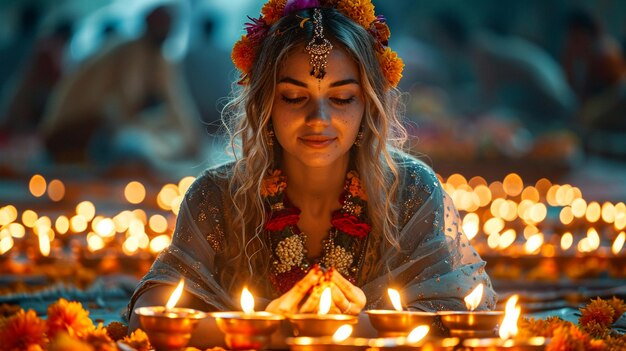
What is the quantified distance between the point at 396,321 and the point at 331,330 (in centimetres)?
17

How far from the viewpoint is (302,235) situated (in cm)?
381

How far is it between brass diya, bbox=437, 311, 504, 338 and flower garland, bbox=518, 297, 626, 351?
137mm

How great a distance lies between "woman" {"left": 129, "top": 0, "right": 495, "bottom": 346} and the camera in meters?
3.59

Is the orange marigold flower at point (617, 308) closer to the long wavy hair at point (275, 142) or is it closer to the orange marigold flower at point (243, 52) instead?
the long wavy hair at point (275, 142)

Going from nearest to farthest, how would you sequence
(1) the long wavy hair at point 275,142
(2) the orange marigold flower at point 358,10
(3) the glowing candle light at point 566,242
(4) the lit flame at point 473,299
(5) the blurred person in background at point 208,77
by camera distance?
(4) the lit flame at point 473,299
(1) the long wavy hair at point 275,142
(2) the orange marigold flower at point 358,10
(3) the glowing candle light at point 566,242
(5) the blurred person in background at point 208,77


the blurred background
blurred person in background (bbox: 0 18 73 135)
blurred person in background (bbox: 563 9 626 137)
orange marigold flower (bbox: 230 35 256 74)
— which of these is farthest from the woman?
blurred person in background (bbox: 0 18 73 135)

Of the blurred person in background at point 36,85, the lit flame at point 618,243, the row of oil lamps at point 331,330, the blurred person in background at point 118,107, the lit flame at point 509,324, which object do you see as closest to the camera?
the row of oil lamps at point 331,330

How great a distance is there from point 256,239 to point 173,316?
1208mm

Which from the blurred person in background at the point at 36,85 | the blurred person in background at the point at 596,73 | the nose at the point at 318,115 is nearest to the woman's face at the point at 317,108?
the nose at the point at 318,115

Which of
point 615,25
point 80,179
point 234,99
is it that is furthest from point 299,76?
point 615,25

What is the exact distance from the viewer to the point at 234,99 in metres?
3.91

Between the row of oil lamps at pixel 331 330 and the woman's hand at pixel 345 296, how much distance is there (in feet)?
0.47

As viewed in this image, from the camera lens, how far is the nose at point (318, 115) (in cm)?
351

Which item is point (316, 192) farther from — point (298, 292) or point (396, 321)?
point (396, 321)
